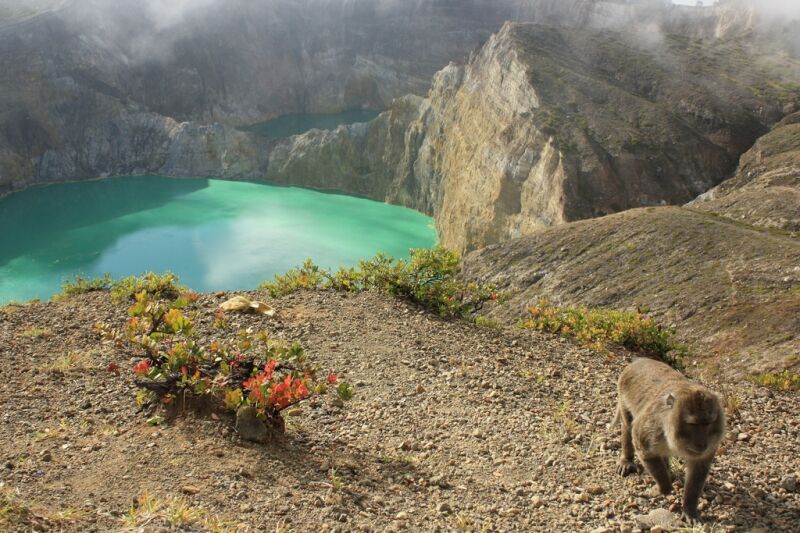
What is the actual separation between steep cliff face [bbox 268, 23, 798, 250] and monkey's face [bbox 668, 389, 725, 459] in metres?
25.8

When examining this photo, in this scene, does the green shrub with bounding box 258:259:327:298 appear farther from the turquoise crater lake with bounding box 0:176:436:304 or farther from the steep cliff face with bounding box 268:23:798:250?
the turquoise crater lake with bounding box 0:176:436:304

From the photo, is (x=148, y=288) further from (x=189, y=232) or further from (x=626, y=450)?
(x=189, y=232)

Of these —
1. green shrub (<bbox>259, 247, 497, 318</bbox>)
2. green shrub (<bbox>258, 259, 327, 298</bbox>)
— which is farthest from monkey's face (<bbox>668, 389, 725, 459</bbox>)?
green shrub (<bbox>258, 259, 327, 298</bbox>)

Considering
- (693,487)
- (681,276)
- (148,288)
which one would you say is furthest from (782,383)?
(681,276)

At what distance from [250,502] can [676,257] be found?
54.4ft

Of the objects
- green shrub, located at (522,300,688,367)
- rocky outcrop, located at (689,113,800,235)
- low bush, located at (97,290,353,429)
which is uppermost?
low bush, located at (97,290,353,429)

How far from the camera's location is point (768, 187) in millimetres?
23672

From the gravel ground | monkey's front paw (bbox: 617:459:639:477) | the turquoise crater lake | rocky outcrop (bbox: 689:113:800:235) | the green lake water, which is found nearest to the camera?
the gravel ground

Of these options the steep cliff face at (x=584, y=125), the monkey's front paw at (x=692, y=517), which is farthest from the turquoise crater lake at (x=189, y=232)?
the monkey's front paw at (x=692, y=517)

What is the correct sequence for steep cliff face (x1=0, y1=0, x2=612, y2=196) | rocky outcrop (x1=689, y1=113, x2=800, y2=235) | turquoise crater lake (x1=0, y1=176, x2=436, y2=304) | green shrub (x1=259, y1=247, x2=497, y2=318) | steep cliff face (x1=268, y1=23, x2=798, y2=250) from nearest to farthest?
green shrub (x1=259, y1=247, x2=497, y2=318) → rocky outcrop (x1=689, y1=113, x2=800, y2=235) → steep cliff face (x1=268, y1=23, x2=798, y2=250) → turquoise crater lake (x1=0, y1=176, x2=436, y2=304) → steep cliff face (x1=0, y1=0, x2=612, y2=196)

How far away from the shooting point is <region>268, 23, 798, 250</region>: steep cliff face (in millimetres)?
31312

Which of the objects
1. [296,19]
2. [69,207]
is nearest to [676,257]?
[69,207]

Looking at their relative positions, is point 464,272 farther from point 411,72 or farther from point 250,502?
point 411,72

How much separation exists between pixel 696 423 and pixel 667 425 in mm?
283
